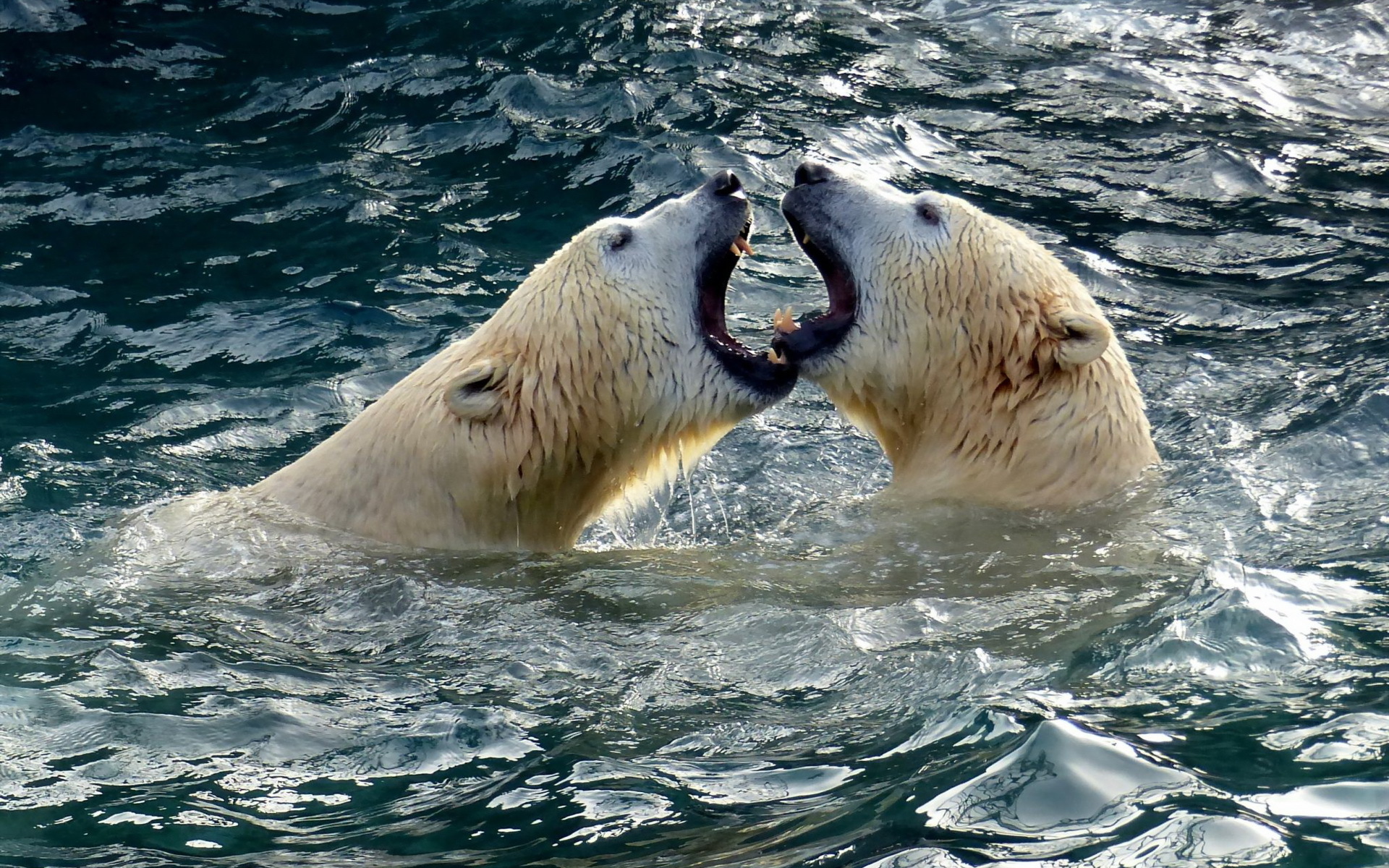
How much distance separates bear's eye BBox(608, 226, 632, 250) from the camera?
4.94 meters

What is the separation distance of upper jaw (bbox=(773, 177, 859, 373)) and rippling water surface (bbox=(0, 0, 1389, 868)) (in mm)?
660

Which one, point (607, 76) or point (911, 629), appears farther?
point (607, 76)

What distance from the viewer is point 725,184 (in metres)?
5.00

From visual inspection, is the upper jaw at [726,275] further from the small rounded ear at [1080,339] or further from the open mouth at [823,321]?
the small rounded ear at [1080,339]

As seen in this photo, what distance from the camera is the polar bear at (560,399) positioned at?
4.81 metres

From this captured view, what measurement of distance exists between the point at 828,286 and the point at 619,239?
915 millimetres

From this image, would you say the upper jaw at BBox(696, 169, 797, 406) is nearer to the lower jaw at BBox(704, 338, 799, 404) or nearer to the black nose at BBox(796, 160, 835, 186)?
the lower jaw at BBox(704, 338, 799, 404)

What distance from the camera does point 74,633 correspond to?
4.32m

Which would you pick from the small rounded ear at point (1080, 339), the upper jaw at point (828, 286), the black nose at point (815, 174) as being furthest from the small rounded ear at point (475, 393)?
the small rounded ear at point (1080, 339)

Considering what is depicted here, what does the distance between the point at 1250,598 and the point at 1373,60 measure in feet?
26.0

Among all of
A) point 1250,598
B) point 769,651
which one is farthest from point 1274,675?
point 769,651

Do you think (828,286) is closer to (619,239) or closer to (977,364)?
(977,364)

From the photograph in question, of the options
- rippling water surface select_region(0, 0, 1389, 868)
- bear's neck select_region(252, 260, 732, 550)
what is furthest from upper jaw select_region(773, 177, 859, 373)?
rippling water surface select_region(0, 0, 1389, 868)

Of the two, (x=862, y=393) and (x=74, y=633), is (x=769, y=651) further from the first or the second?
(x=74, y=633)
